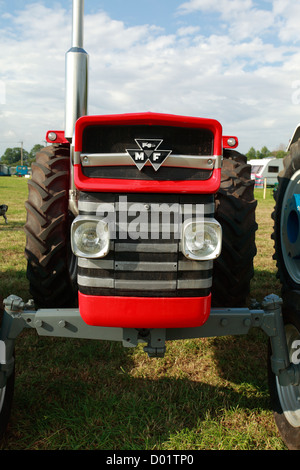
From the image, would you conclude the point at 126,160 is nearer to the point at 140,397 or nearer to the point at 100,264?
the point at 100,264

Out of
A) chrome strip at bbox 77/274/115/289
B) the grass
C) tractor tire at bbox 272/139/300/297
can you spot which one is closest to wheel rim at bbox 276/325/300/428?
the grass

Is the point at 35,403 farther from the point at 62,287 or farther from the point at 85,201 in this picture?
the point at 85,201

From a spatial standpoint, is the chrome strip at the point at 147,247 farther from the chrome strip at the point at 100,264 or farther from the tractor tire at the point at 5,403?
the tractor tire at the point at 5,403

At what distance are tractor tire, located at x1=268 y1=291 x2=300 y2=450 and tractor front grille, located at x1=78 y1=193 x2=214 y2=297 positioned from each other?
0.65 m

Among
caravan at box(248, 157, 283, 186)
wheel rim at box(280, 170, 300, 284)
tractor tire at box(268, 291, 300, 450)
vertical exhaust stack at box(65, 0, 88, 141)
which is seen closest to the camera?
tractor tire at box(268, 291, 300, 450)

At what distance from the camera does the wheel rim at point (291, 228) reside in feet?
8.21

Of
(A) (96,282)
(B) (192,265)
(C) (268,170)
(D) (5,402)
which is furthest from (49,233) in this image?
(C) (268,170)

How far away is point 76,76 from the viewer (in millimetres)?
2404

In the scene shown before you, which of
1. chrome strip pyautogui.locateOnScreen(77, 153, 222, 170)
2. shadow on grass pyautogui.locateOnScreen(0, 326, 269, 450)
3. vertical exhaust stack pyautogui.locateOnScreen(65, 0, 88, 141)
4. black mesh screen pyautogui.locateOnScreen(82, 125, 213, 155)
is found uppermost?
vertical exhaust stack pyautogui.locateOnScreen(65, 0, 88, 141)

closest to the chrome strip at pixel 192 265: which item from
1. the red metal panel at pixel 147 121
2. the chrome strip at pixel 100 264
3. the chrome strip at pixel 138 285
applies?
the chrome strip at pixel 138 285

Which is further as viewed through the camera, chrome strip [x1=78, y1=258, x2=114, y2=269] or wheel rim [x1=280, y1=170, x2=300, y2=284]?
wheel rim [x1=280, y1=170, x2=300, y2=284]

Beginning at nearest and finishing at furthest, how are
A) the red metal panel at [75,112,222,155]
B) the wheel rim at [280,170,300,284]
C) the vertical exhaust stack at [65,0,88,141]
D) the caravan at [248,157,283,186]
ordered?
the red metal panel at [75,112,222,155] → the vertical exhaust stack at [65,0,88,141] → the wheel rim at [280,170,300,284] → the caravan at [248,157,283,186]

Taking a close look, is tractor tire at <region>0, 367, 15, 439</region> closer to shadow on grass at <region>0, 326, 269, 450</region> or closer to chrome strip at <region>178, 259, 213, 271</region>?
shadow on grass at <region>0, 326, 269, 450</region>

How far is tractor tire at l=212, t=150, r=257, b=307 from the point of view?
7.91 feet
